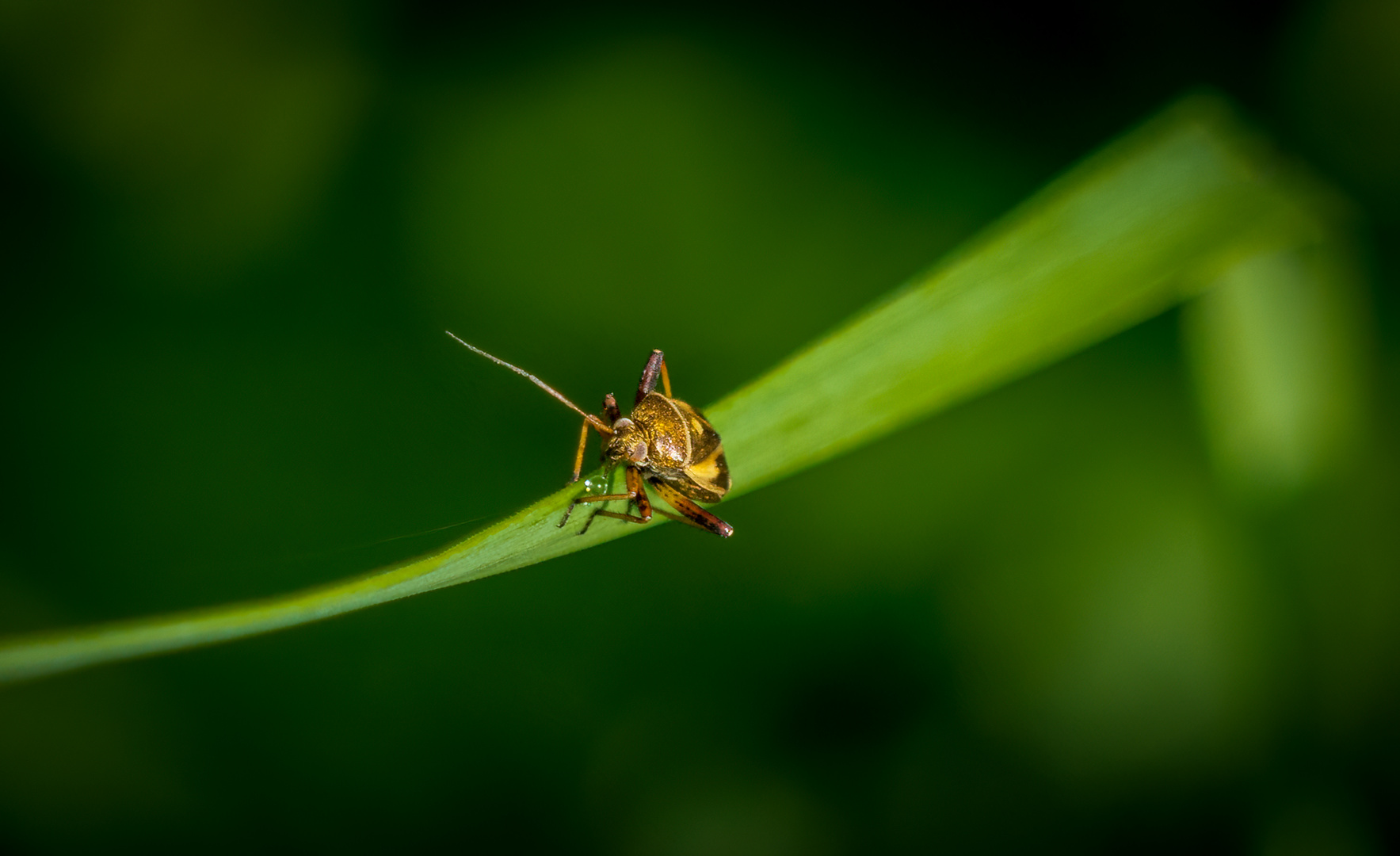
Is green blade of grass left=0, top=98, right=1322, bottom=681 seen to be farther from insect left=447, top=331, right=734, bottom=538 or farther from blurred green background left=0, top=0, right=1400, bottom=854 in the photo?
blurred green background left=0, top=0, right=1400, bottom=854

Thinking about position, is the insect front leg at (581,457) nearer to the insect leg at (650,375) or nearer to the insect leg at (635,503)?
the insect leg at (635,503)

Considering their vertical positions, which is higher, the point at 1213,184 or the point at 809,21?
the point at 809,21

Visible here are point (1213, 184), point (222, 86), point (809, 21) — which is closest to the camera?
point (1213, 184)

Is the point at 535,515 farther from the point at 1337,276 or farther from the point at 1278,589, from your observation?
the point at 1337,276

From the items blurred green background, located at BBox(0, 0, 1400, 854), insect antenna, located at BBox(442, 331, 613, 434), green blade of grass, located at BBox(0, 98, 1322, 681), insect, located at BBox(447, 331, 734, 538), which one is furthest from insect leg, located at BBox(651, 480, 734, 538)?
green blade of grass, located at BBox(0, 98, 1322, 681)

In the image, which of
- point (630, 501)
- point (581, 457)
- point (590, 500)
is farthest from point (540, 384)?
point (590, 500)

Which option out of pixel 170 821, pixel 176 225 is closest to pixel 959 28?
pixel 176 225

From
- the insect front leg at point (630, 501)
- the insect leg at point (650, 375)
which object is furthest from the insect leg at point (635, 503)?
the insect leg at point (650, 375)

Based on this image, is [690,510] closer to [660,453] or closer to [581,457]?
[660,453]
